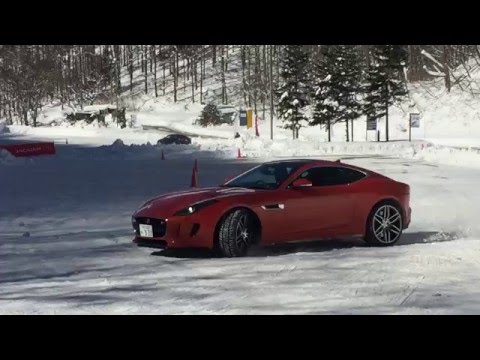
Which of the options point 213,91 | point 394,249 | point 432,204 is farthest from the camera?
point 213,91

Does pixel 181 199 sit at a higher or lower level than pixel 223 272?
higher

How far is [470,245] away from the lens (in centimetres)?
877

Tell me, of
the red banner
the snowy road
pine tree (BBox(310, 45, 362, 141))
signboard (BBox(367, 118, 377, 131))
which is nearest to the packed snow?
the snowy road

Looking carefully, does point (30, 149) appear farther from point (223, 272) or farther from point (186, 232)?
point (223, 272)

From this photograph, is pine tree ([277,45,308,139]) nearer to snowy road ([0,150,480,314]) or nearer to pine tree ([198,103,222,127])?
pine tree ([198,103,222,127])

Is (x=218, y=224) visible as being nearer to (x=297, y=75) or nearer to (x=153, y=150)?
(x=153, y=150)

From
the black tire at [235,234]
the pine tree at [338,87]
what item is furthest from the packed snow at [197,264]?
the pine tree at [338,87]

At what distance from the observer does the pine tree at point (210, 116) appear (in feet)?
235

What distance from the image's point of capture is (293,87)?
5869cm

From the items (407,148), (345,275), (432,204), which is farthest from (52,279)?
(407,148)

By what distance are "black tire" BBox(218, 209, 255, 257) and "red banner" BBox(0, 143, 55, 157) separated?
73.0ft

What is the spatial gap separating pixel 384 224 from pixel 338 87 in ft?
158

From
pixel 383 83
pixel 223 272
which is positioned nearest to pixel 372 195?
pixel 223 272

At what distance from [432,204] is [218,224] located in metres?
7.60
